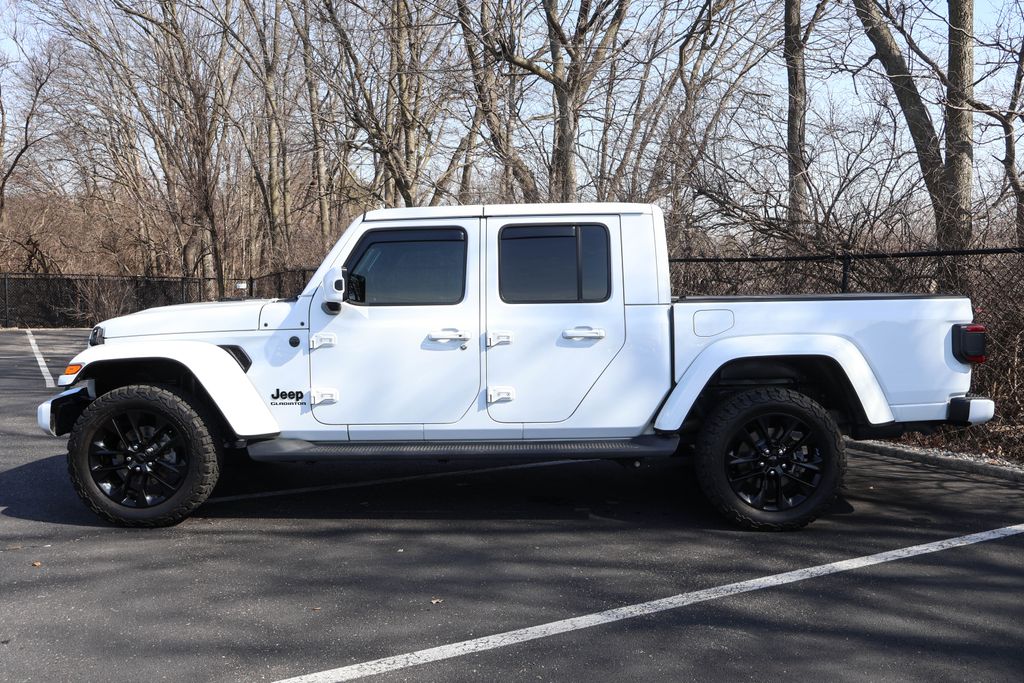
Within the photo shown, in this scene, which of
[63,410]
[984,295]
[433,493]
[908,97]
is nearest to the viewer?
[63,410]

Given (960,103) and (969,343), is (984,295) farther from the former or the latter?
(960,103)

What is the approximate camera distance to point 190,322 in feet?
18.1

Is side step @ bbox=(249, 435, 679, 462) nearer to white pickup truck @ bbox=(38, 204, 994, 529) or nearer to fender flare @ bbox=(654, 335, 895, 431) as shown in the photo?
white pickup truck @ bbox=(38, 204, 994, 529)

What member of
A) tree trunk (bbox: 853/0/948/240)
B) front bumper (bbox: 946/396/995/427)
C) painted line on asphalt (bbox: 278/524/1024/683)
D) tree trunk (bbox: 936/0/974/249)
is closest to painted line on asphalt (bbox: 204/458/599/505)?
painted line on asphalt (bbox: 278/524/1024/683)

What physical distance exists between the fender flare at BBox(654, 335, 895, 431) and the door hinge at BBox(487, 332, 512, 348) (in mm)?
1060

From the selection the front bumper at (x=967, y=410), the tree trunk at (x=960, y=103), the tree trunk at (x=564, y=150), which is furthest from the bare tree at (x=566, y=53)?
the front bumper at (x=967, y=410)

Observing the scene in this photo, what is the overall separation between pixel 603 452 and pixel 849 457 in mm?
3473

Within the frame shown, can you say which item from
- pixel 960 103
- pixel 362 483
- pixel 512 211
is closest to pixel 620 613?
pixel 512 211

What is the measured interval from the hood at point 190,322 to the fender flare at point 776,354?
2.67 metres

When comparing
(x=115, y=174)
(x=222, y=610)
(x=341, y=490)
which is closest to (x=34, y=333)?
(x=115, y=174)

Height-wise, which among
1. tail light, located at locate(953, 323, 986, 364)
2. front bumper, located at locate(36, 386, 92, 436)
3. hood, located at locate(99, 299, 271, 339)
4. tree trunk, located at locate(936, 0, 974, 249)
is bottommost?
front bumper, located at locate(36, 386, 92, 436)

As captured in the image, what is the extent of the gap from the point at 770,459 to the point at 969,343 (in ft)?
4.62

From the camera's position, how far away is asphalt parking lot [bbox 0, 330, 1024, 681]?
3.63 meters

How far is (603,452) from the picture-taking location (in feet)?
17.6
